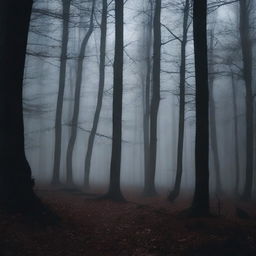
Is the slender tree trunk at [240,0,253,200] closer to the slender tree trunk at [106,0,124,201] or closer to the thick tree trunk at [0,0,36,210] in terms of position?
the slender tree trunk at [106,0,124,201]

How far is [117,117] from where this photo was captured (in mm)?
16266

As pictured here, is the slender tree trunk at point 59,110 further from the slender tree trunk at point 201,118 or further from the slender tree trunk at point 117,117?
the slender tree trunk at point 201,118

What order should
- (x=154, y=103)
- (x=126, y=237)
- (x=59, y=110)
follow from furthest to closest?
1. (x=59, y=110)
2. (x=154, y=103)
3. (x=126, y=237)

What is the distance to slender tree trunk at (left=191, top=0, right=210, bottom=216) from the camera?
36.1 feet

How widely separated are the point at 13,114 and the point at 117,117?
7722 mm

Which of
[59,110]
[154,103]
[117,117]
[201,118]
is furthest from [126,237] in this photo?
[59,110]

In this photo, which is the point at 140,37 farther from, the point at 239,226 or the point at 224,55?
the point at 239,226

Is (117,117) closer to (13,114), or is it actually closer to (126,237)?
(13,114)

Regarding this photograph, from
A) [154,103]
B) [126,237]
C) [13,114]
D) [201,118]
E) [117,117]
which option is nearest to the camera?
[13,114]

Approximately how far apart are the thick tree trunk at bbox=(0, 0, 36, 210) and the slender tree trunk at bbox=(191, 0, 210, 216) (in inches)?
202

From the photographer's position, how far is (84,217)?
36.2 feet

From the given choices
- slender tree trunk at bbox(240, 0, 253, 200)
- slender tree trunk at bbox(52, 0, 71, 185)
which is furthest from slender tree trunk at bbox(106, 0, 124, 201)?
slender tree trunk at bbox(240, 0, 253, 200)

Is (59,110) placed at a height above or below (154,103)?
below

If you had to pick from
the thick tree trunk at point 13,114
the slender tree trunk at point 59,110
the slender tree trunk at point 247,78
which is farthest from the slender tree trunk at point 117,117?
the slender tree trunk at point 247,78
